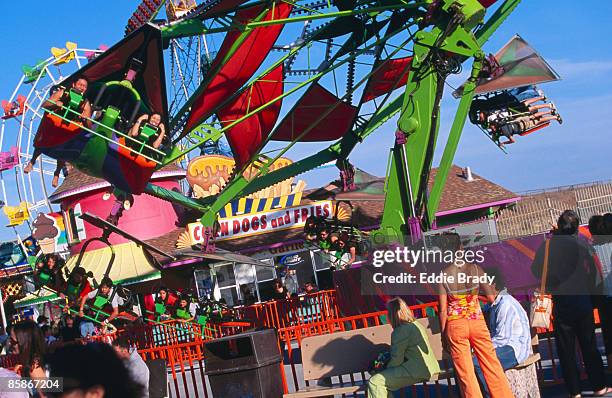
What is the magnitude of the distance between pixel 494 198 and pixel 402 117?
55.8 ft

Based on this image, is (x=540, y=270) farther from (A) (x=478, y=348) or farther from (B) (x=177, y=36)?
(B) (x=177, y=36)

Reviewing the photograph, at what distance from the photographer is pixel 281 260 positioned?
26797 millimetres

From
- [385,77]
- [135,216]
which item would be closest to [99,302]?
[385,77]

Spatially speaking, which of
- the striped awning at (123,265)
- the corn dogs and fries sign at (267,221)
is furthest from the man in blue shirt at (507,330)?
the corn dogs and fries sign at (267,221)

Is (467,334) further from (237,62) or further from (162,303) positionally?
(237,62)

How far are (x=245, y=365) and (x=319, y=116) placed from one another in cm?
1069

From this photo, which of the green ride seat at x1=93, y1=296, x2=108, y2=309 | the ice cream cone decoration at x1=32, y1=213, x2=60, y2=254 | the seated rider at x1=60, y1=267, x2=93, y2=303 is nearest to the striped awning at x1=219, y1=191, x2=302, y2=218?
the ice cream cone decoration at x1=32, y1=213, x2=60, y2=254

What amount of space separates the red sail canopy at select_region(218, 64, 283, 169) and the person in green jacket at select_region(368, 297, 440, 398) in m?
9.77

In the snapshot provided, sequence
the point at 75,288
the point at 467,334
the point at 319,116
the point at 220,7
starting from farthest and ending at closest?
the point at 319,116 < the point at 75,288 < the point at 220,7 < the point at 467,334

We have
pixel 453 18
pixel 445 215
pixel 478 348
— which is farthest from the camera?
pixel 445 215

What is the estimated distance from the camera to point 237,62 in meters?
16.9

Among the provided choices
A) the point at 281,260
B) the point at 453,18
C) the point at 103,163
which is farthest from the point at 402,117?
the point at 281,260

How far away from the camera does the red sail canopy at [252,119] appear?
17750 millimetres

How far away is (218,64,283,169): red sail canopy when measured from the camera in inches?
699
